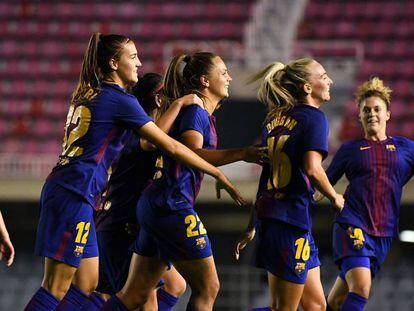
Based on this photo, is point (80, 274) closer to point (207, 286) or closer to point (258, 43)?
point (207, 286)

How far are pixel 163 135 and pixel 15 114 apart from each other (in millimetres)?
10400

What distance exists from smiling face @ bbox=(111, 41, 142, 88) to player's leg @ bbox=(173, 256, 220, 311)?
88 cm

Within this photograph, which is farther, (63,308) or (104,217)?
(104,217)


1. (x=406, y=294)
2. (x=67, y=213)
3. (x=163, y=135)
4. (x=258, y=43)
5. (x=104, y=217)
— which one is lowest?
(x=406, y=294)

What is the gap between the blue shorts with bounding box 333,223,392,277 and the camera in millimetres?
5824

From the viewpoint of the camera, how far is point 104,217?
17.3ft

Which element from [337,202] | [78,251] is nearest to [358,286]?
[337,202]

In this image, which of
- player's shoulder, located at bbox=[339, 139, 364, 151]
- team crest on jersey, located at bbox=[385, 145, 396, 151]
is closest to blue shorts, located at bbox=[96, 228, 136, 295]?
player's shoulder, located at bbox=[339, 139, 364, 151]

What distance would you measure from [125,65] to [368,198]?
1.93 meters

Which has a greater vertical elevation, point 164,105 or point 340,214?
point 164,105

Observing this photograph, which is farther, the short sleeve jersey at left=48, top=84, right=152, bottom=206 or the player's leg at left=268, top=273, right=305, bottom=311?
the player's leg at left=268, top=273, right=305, bottom=311

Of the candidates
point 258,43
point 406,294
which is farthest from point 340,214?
point 258,43

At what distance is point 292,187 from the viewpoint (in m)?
4.79

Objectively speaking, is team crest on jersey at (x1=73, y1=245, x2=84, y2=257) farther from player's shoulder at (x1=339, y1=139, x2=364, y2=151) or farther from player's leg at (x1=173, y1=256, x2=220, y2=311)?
player's shoulder at (x1=339, y1=139, x2=364, y2=151)
